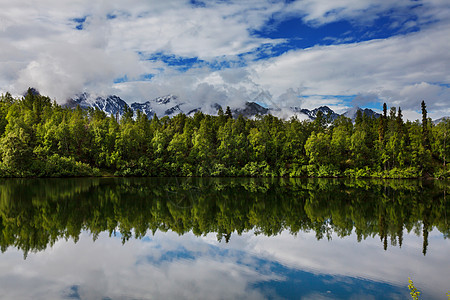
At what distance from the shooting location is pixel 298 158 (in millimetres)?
77188

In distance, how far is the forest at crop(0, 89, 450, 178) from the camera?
214ft

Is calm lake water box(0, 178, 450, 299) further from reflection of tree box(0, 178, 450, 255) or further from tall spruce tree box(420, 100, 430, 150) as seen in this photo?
tall spruce tree box(420, 100, 430, 150)

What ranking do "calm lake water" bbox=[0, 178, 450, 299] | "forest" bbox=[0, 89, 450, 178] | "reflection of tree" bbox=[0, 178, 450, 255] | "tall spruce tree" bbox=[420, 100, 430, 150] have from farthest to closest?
"tall spruce tree" bbox=[420, 100, 430, 150], "forest" bbox=[0, 89, 450, 178], "reflection of tree" bbox=[0, 178, 450, 255], "calm lake water" bbox=[0, 178, 450, 299]

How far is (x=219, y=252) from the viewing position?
13.8m

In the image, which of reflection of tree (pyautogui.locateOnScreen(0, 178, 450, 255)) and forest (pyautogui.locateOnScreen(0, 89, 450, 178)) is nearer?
reflection of tree (pyautogui.locateOnScreen(0, 178, 450, 255))

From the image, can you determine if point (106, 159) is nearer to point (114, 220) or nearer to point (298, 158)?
point (298, 158)

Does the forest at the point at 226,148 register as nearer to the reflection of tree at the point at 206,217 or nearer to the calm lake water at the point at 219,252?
the reflection of tree at the point at 206,217

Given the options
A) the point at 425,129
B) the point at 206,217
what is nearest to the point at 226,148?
the point at 425,129

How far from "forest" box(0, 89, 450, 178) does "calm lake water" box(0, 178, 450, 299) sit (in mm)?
43652

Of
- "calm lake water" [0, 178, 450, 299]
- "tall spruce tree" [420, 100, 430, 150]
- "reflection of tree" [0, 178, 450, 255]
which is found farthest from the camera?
"tall spruce tree" [420, 100, 430, 150]

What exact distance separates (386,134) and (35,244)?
77140mm

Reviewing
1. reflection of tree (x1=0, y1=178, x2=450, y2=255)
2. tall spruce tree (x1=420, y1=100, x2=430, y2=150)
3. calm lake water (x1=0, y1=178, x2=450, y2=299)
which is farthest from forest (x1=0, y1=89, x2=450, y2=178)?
calm lake water (x1=0, y1=178, x2=450, y2=299)

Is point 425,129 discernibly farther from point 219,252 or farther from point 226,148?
point 219,252

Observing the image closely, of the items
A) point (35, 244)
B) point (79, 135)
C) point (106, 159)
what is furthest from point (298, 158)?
point (35, 244)
